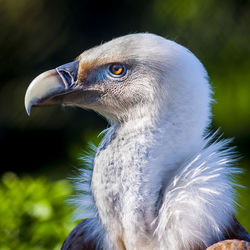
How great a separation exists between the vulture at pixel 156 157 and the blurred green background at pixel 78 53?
1.98 meters

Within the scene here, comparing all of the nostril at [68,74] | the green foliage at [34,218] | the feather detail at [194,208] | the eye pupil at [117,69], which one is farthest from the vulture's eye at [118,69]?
the green foliage at [34,218]

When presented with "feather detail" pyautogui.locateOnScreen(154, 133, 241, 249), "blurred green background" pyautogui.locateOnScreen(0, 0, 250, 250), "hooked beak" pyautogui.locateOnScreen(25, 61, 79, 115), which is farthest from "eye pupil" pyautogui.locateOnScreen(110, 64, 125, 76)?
"blurred green background" pyautogui.locateOnScreen(0, 0, 250, 250)

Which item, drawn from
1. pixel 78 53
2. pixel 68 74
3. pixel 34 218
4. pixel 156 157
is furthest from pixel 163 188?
pixel 78 53

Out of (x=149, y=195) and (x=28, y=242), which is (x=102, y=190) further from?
(x=28, y=242)

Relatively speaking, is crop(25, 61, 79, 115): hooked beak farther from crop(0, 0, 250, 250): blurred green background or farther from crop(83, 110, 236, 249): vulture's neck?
crop(0, 0, 250, 250): blurred green background

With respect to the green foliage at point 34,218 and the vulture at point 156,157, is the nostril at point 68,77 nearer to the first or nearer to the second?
the vulture at point 156,157

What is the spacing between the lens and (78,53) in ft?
18.2

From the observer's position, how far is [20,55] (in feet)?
18.3

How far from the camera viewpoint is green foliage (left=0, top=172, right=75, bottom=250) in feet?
9.81

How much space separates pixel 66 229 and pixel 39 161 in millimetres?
2993

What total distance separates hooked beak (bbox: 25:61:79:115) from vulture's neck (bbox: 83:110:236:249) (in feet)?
1.04

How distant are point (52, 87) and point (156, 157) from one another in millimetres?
496

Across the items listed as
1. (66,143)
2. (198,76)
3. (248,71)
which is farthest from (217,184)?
(66,143)

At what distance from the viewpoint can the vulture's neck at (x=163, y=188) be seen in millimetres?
1948
